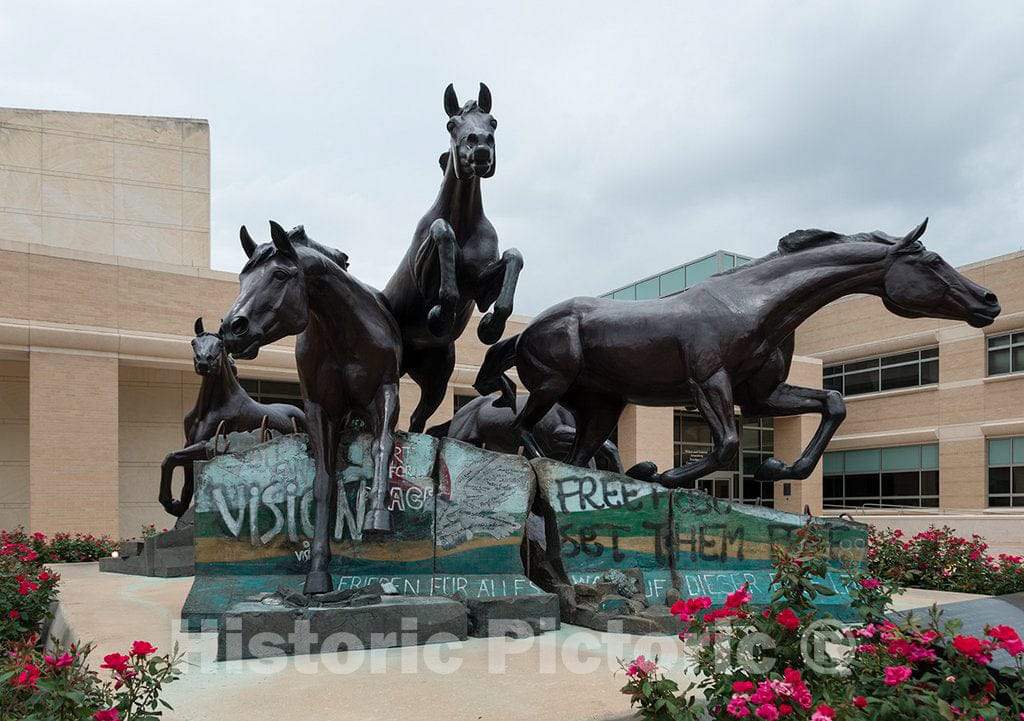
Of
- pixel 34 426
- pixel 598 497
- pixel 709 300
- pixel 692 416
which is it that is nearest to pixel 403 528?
pixel 598 497

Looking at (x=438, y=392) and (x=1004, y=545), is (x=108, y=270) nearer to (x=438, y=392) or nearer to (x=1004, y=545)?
(x=438, y=392)

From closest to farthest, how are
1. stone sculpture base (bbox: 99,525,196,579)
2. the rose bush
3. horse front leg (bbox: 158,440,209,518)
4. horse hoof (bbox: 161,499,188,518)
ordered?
the rose bush
stone sculpture base (bbox: 99,525,196,579)
horse front leg (bbox: 158,440,209,518)
horse hoof (bbox: 161,499,188,518)

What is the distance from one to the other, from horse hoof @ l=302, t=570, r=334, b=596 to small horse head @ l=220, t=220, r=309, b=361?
64.5 inches

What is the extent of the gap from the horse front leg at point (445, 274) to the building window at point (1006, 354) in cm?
2986

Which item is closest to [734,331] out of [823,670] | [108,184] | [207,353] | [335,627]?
[335,627]

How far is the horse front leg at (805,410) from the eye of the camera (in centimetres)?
762

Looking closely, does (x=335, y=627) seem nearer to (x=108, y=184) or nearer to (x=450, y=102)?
(x=450, y=102)

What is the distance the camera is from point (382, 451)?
20.4 ft

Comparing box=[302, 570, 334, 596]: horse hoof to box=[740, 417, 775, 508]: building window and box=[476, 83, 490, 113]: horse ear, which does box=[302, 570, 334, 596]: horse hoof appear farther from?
box=[740, 417, 775, 508]: building window

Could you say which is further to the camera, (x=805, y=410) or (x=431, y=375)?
(x=431, y=375)

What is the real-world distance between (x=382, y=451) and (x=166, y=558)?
5.99m

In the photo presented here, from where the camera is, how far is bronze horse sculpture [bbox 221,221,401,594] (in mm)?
5738

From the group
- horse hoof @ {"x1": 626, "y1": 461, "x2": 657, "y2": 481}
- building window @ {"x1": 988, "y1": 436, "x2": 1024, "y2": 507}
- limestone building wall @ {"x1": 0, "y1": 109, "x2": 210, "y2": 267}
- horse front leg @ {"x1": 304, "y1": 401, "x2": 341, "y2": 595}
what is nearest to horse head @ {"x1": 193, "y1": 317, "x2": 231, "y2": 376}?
horse front leg @ {"x1": 304, "y1": 401, "x2": 341, "y2": 595}

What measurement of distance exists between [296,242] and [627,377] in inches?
129
